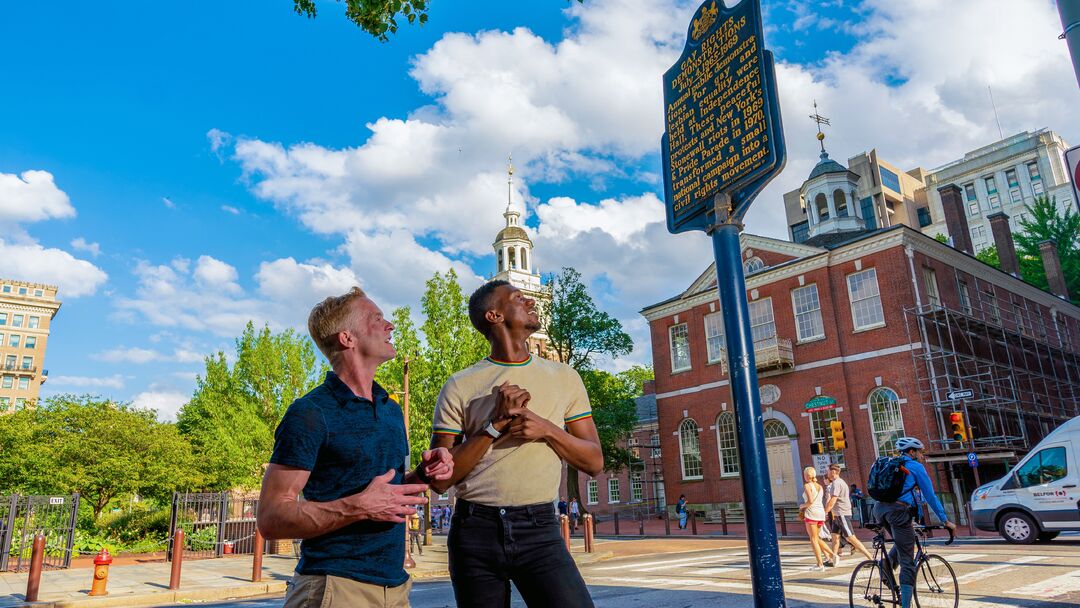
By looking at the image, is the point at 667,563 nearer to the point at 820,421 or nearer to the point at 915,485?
the point at 915,485

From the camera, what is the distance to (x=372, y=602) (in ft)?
8.50

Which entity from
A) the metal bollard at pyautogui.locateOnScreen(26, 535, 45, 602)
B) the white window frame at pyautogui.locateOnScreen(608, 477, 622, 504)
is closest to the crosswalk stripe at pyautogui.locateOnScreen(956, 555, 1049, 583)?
the metal bollard at pyautogui.locateOnScreen(26, 535, 45, 602)

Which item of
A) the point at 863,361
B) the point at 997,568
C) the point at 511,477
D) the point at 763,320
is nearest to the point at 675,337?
the point at 763,320

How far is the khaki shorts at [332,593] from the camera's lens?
8.25 ft

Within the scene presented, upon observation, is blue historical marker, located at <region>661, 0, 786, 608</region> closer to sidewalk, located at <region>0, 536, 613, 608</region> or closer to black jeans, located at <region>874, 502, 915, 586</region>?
black jeans, located at <region>874, 502, 915, 586</region>

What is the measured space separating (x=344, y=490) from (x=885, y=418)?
2819 centimetres

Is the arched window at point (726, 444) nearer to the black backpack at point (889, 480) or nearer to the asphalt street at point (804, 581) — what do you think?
the asphalt street at point (804, 581)

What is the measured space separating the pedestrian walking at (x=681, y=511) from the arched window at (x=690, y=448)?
1162 millimetres

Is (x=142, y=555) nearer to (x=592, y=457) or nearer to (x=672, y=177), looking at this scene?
(x=672, y=177)

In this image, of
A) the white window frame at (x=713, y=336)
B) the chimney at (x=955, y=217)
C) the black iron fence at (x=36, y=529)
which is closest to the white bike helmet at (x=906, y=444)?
the black iron fence at (x=36, y=529)

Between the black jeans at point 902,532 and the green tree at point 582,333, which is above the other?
the green tree at point 582,333

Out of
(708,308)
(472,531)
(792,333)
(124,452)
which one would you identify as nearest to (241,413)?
(124,452)

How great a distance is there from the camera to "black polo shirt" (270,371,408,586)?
2.52m

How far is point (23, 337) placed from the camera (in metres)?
92.6
